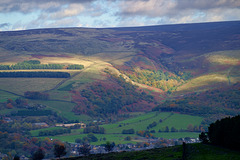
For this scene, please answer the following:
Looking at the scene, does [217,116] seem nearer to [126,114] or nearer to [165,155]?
[126,114]

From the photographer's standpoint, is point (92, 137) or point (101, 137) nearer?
point (92, 137)

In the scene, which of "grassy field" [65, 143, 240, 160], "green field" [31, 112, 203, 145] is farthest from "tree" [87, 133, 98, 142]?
"grassy field" [65, 143, 240, 160]

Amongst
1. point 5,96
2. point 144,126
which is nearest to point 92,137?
point 144,126

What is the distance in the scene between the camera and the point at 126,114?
562 feet

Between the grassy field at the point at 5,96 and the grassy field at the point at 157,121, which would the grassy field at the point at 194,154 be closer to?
the grassy field at the point at 157,121

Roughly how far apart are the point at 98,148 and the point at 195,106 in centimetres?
7597

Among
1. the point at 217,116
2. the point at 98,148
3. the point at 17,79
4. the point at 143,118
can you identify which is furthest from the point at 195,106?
the point at 17,79

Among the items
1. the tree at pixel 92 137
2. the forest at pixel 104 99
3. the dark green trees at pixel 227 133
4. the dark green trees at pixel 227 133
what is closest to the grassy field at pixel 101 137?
the tree at pixel 92 137

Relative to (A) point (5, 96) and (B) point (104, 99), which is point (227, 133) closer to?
(A) point (5, 96)

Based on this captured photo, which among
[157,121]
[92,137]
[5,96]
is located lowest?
[92,137]

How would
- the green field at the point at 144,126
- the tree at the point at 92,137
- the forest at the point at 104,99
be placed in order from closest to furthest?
the tree at the point at 92,137 < the green field at the point at 144,126 < the forest at the point at 104,99

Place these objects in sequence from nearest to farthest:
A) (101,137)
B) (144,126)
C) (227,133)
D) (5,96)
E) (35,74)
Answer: (227,133) → (101,137) → (144,126) → (5,96) → (35,74)

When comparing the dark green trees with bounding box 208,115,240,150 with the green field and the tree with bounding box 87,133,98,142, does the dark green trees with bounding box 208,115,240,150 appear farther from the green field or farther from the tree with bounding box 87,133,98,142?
the tree with bounding box 87,133,98,142

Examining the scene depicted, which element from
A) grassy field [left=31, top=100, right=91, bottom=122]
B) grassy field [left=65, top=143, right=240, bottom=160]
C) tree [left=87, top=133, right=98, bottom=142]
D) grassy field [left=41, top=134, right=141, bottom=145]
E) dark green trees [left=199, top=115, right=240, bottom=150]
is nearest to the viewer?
grassy field [left=65, top=143, right=240, bottom=160]
